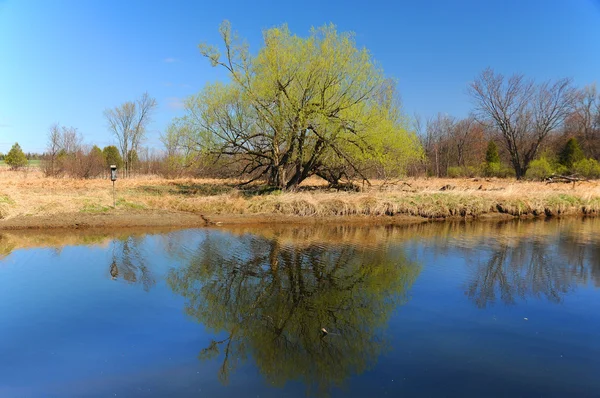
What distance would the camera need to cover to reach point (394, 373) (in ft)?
18.5

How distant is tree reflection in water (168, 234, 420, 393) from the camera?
598 centimetres

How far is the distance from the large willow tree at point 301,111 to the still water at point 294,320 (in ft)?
30.2

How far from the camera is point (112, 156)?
4562cm

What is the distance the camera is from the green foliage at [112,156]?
148ft

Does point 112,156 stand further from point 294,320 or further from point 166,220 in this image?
point 294,320

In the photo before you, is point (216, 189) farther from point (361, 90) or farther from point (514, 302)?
point (514, 302)

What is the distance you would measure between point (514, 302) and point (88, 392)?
24.9 feet

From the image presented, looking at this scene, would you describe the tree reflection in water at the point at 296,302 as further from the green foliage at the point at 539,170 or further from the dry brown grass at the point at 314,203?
the green foliage at the point at 539,170

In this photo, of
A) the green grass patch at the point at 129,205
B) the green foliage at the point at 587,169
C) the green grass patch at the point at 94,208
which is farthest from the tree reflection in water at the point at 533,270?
the green foliage at the point at 587,169

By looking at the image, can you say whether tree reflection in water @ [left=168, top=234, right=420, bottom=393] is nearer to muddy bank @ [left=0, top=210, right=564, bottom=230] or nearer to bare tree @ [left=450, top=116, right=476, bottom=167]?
muddy bank @ [left=0, top=210, right=564, bottom=230]

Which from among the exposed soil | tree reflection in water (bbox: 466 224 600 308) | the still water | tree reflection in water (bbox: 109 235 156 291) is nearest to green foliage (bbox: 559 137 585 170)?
tree reflection in water (bbox: 466 224 600 308)

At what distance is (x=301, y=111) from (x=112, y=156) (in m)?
32.1

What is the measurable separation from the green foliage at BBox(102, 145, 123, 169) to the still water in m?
33.8

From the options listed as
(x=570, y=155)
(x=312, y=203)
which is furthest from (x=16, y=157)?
(x=570, y=155)
